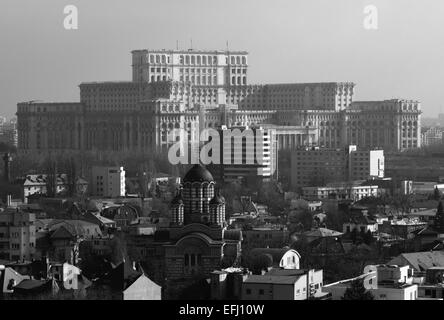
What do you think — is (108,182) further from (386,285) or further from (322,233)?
(386,285)

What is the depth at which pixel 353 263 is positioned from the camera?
879 inches

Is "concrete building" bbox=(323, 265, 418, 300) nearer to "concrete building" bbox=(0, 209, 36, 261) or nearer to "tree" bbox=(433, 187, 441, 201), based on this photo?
"concrete building" bbox=(0, 209, 36, 261)

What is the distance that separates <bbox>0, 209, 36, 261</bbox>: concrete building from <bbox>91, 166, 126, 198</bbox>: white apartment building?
13.4m

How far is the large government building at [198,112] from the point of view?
5522 centimetres

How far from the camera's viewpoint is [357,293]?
16.8 metres

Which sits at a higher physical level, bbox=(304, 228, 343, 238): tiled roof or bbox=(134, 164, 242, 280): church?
bbox=(134, 164, 242, 280): church

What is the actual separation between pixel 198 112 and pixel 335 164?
9683mm

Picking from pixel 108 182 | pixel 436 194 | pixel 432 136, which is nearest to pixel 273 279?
pixel 436 194

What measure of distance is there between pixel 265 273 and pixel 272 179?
2548 centimetres

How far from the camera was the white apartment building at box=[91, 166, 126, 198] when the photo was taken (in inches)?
1575

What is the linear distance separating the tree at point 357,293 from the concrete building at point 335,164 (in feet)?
92.4

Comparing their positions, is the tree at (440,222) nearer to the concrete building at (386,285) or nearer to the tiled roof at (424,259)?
the tiled roof at (424,259)

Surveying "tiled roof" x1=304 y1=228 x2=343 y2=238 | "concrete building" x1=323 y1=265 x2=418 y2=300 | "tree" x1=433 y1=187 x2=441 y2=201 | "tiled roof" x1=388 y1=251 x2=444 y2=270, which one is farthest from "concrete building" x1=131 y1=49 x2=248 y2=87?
"concrete building" x1=323 y1=265 x2=418 y2=300
